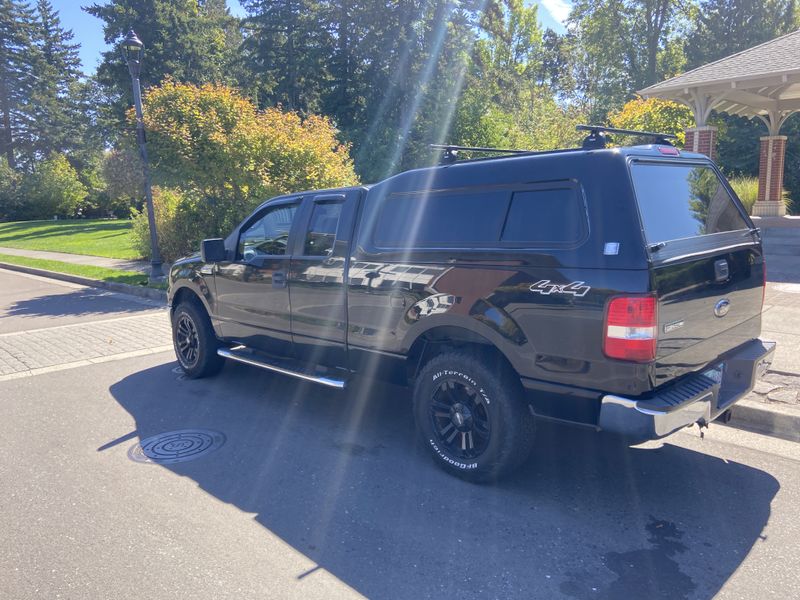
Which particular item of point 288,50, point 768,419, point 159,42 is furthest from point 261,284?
point 159,42

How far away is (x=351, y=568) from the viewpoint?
3.16 m

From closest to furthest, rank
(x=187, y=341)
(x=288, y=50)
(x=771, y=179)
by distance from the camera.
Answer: (x=187, y=341)
(x=771, y=179)
(x=288, y=50)

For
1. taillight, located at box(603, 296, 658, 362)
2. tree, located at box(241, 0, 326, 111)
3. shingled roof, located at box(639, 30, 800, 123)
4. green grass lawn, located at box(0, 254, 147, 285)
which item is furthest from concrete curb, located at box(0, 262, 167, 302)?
tree, located at box(241, 0, 326, 111)

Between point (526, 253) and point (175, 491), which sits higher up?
point (526, 253)

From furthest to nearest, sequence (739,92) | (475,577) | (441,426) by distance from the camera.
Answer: (739,92), (441,426), (475,577)

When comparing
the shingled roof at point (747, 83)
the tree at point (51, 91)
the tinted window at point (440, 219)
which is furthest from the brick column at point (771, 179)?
the tree at point (51, 91)

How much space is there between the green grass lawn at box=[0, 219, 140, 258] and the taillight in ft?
59.3

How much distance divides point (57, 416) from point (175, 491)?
220 centimetres

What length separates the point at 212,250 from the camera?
19.2 feet

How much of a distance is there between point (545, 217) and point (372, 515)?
208 cm

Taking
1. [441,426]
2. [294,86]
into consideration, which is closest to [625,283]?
[441,426]

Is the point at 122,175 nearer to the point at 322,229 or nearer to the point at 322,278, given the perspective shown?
the point at 322,229

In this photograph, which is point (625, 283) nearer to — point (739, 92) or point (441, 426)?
point (441, 426)

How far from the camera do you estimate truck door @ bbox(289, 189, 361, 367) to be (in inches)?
193
